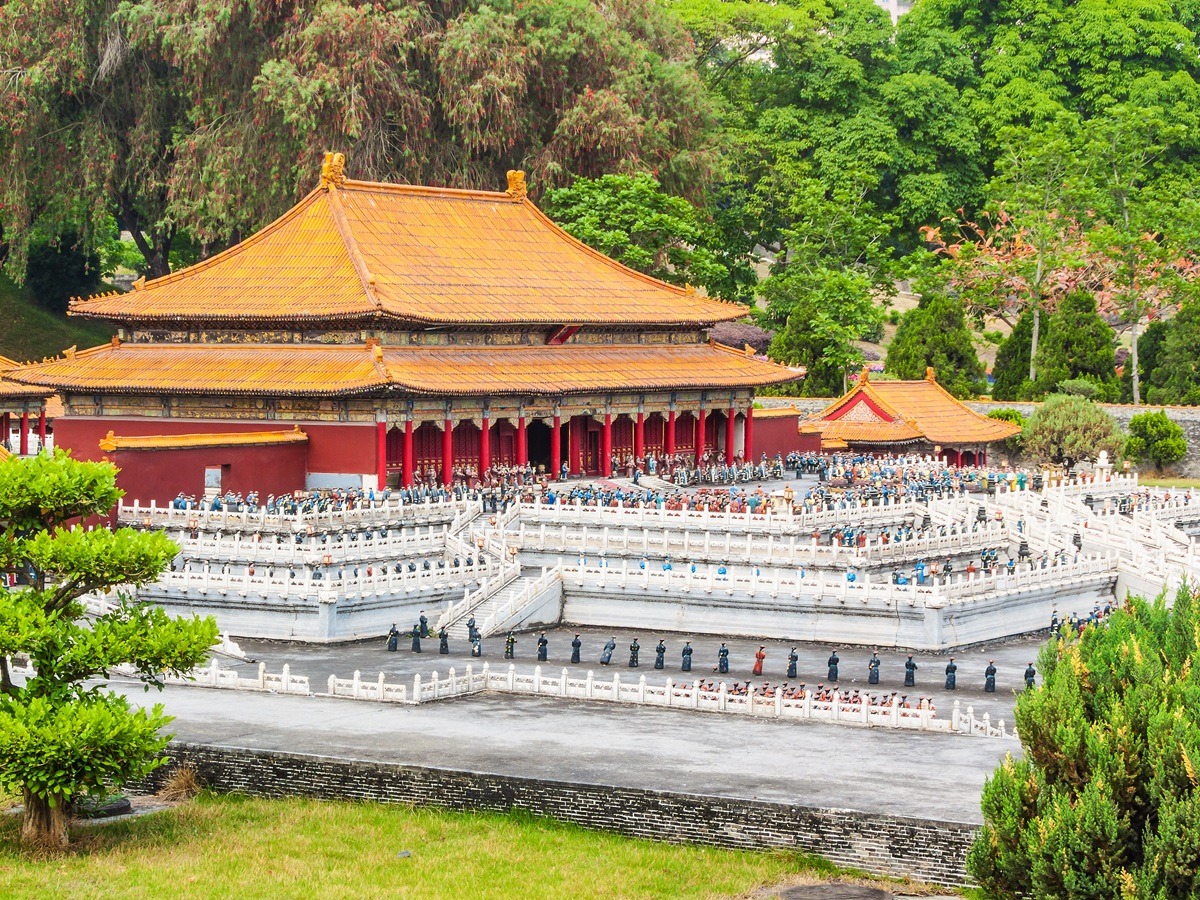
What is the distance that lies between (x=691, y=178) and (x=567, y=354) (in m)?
28.1

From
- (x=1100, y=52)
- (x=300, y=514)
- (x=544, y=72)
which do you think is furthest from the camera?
(x=1100, y=52)

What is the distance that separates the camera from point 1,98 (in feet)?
330

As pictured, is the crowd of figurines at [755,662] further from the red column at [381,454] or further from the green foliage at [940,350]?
the green foliage at [940,350]

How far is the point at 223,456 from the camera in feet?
223

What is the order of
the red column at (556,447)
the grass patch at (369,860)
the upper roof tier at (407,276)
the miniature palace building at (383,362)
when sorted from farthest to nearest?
the red column at (556,447), the upper roof tier at (407,276), the miniature palace building at (383,362), the grass patch at (369,860)

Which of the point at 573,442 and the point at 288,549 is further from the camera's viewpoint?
Answer: the point at 573,442

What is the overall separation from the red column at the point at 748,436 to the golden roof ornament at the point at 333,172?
61.9 feet

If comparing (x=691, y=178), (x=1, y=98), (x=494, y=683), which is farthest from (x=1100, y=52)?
(x=494, y=683)

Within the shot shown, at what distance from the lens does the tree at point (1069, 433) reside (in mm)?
91812

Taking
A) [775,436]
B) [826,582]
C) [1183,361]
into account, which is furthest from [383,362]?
[1183,361]

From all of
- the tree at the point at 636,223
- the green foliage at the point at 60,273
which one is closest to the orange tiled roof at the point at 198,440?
the tree at the point at 636,223

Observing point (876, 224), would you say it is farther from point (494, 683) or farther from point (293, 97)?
point (494, 683)

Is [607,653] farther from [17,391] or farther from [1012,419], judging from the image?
[1012,419]

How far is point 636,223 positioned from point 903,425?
16633 mm
